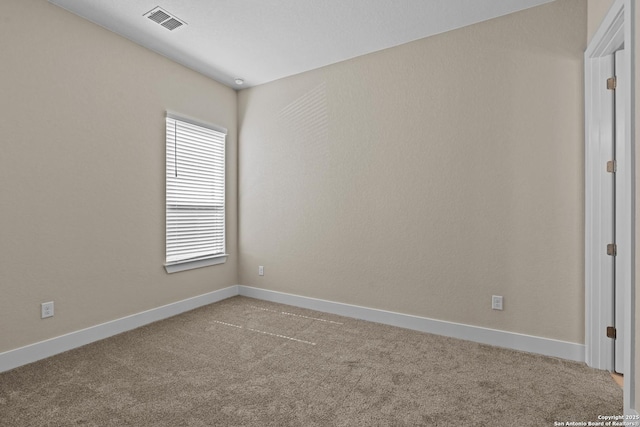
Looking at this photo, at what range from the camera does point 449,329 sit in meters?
2.96

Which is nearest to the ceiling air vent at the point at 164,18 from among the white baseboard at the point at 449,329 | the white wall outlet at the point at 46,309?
the white wall outlet at the point at 46,309

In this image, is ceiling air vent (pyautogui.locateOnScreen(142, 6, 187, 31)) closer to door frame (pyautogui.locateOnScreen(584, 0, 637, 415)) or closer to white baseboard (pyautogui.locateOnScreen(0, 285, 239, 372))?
white baseboard (pyautogui.locateOnScreen(0, 285, 239, 372))

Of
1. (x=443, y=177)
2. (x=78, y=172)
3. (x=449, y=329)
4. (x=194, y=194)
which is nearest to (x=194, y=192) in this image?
(x=194, y=194)

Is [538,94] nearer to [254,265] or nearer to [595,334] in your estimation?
[595,334]

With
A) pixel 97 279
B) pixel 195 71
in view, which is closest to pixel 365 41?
pixel 195 71

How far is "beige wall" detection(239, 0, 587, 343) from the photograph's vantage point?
2.54 metres

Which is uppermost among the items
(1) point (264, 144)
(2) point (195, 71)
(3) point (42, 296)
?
(2) point (195, 71)

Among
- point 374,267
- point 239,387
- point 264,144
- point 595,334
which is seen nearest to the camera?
point 239,387

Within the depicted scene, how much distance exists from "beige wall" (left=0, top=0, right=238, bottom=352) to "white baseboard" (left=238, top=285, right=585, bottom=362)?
4.80ft

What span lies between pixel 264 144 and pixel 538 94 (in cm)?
296

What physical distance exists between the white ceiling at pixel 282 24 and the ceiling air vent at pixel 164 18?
40 millimetres

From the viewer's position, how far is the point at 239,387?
2113 millimetres

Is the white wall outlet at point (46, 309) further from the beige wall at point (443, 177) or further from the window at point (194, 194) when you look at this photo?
the beige wall at point (443, 177)

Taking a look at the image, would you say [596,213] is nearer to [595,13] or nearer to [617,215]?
[617,215]
